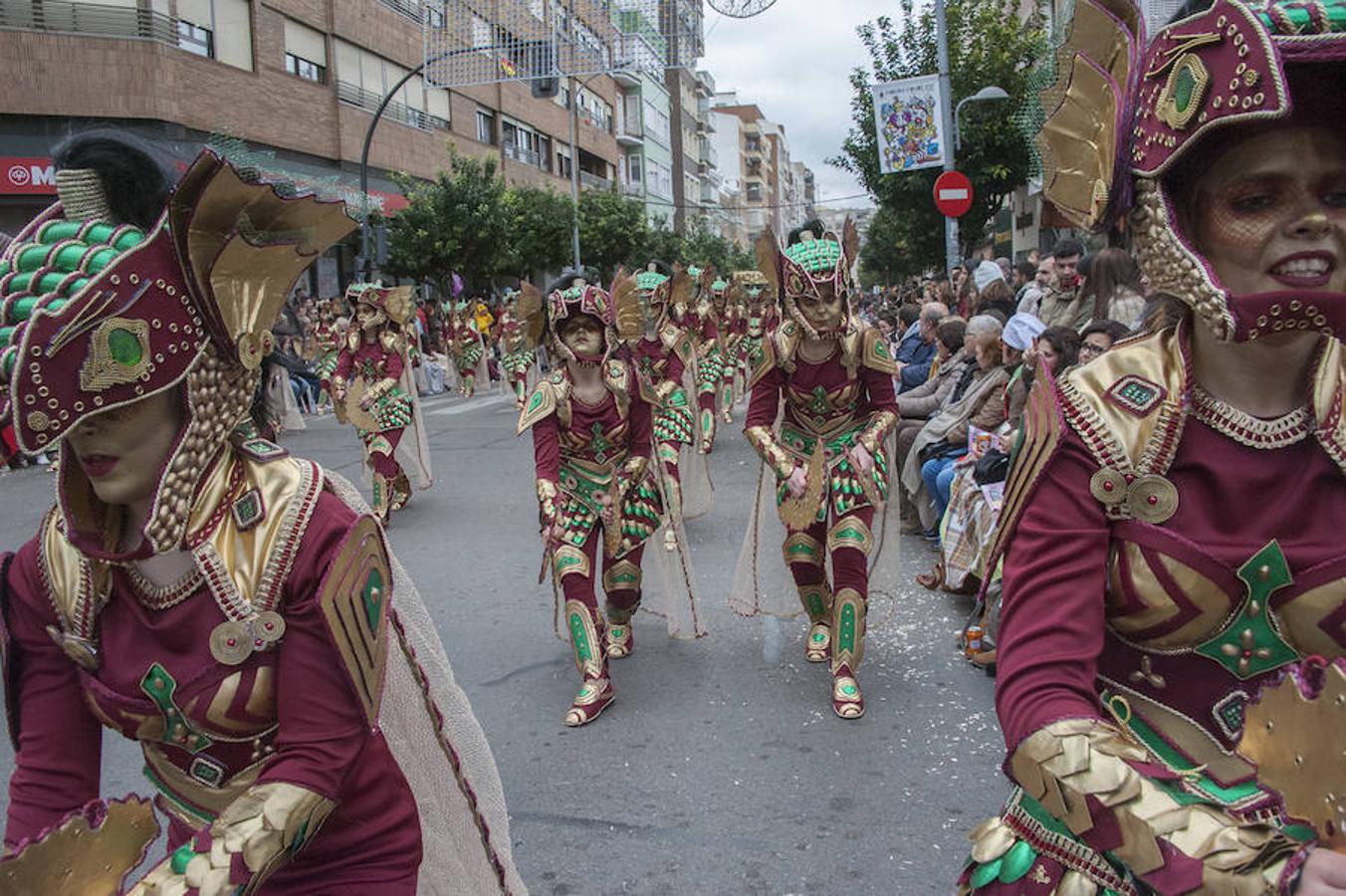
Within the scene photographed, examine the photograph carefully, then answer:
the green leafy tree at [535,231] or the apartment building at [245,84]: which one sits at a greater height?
the apartment building at [245,84]

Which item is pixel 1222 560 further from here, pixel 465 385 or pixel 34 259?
pixel 465 385

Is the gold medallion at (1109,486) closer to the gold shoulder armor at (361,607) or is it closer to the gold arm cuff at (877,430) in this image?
the gold shoulder armor at (361,607)

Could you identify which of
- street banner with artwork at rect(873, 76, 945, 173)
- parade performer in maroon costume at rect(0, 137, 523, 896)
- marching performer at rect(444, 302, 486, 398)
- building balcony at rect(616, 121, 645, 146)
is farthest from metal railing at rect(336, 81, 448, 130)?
building balcony at rect(616, 121, 645, 146)

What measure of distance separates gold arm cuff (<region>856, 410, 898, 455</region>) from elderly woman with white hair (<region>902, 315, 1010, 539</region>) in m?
1.74

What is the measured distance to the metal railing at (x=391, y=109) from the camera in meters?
27.8

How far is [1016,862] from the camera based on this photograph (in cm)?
152

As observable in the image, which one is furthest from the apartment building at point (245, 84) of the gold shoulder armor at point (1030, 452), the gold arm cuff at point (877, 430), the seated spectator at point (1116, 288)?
the gold shoulder armor at point (1030, 452)

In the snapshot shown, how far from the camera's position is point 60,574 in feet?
5.66

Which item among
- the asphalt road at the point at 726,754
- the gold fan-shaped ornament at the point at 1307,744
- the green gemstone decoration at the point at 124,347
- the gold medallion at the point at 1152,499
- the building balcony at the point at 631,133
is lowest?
the asphalt road at the point at 726,754

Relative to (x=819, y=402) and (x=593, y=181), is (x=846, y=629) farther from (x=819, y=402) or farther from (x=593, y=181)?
(x=593, y=181)

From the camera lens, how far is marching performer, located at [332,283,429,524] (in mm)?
9162

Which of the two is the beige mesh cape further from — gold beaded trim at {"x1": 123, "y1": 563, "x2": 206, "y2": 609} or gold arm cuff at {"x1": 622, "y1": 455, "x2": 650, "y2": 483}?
gold arm cuff at {"x1": 622, "y1": 455, "x2": 650, "y2": 483}

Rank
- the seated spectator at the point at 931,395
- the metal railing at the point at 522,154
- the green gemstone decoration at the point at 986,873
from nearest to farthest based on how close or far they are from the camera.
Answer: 1. the green gemstone decoration at the point at 986,873
2. the seated spectator at the point at 931,395
3. the metal railing at the point at 522,154

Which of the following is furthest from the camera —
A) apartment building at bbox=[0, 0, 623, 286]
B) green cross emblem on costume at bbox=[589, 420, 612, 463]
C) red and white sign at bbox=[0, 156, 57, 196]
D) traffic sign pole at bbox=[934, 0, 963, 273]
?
apartment building at bbox=[0, 0, 623, 286]
